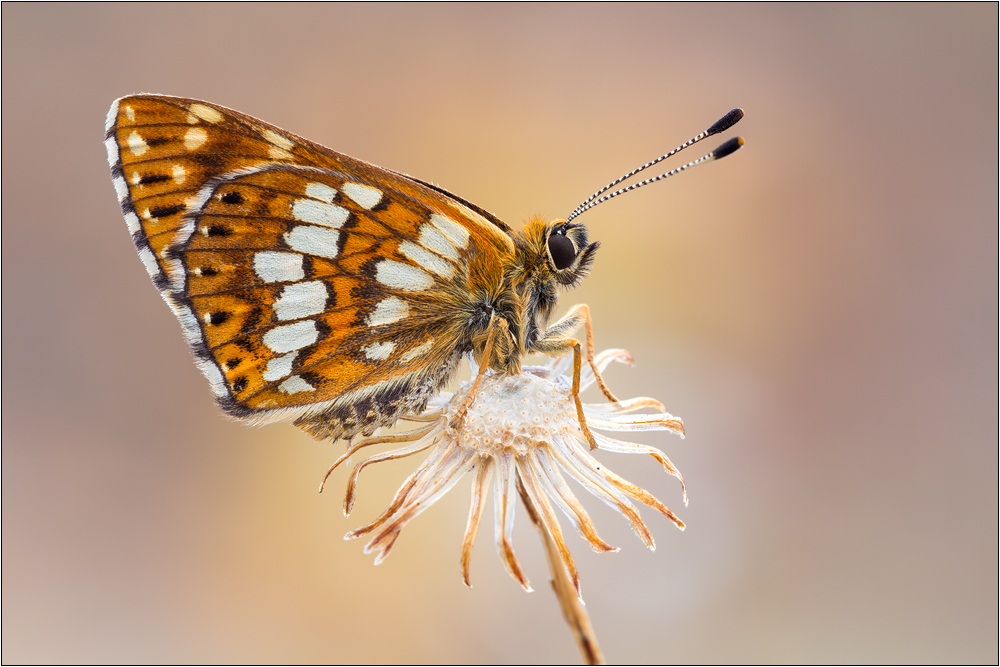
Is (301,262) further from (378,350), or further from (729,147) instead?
(729,147)

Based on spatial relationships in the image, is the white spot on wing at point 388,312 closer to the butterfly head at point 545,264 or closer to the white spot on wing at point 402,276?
the white spot on wing at point 402,276

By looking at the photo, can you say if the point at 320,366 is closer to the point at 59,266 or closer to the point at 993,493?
the point at 59,266

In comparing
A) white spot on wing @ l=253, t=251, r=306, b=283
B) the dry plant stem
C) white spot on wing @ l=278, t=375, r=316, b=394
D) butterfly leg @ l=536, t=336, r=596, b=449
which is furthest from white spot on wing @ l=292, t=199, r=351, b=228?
the dry plant stem

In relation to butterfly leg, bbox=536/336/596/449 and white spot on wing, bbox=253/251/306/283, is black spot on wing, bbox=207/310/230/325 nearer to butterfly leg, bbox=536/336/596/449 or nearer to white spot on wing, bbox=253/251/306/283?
white spot on wing, bbox=253/251/306/283

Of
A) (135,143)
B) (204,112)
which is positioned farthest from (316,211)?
(135,143)

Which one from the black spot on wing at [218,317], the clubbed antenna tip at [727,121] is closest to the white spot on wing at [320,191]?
the black spot on wing at [218,317]
